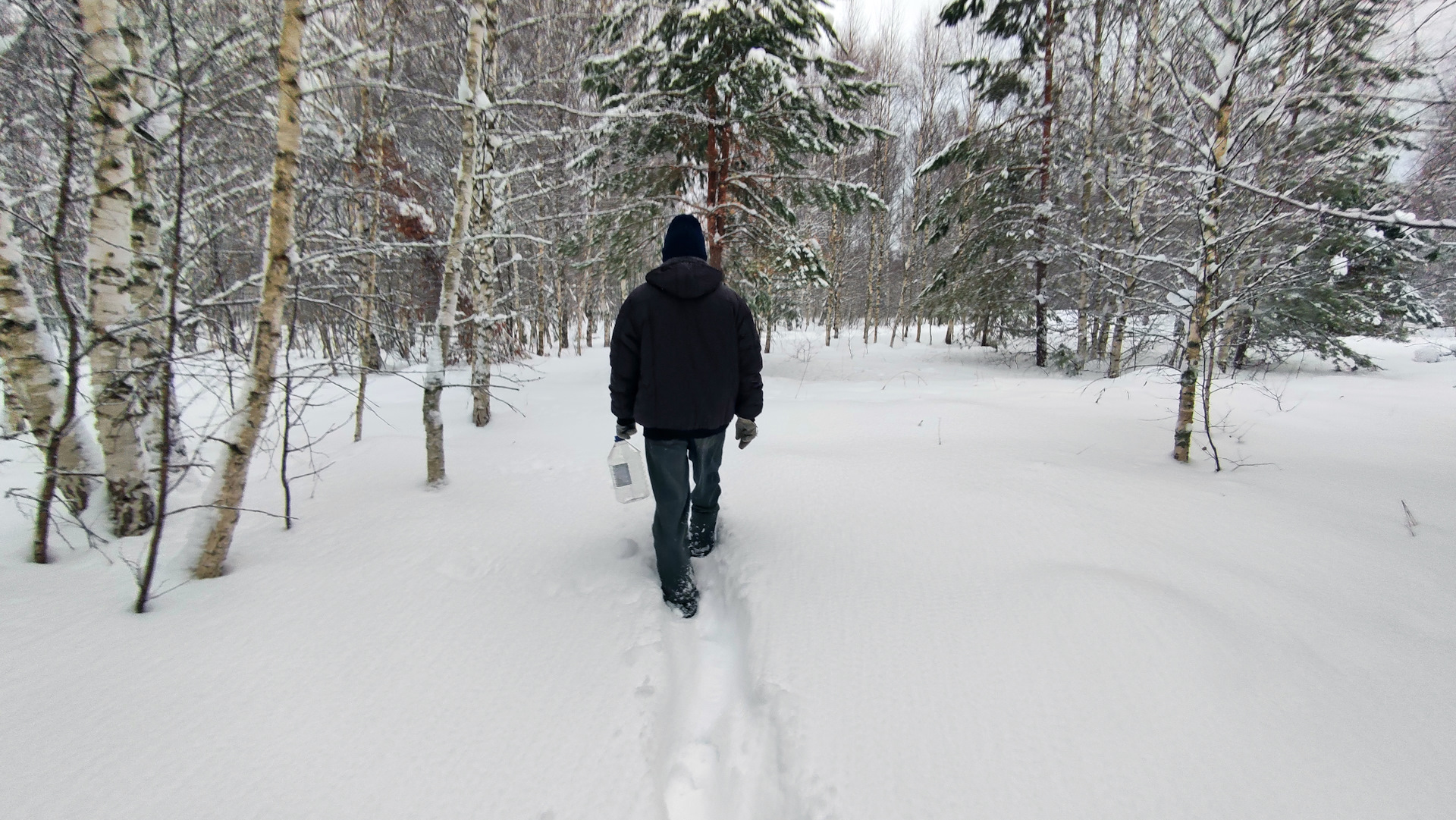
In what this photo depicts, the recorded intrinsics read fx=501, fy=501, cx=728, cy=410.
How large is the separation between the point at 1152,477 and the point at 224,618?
553 centimetres

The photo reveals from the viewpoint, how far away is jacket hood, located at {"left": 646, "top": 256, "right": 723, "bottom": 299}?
93.1 inches

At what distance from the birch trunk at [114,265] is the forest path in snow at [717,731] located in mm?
3138

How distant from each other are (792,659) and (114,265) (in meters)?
4.08

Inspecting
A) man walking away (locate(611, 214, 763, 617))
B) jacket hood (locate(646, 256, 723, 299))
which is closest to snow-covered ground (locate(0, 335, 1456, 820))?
man walking away (locate(611, 214, 763, 617))

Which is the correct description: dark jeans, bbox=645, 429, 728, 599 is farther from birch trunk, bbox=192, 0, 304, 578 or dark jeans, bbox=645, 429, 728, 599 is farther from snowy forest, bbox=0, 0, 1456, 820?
birch trunk, bbox=192, 0, 304, 578

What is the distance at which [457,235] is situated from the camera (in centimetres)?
380

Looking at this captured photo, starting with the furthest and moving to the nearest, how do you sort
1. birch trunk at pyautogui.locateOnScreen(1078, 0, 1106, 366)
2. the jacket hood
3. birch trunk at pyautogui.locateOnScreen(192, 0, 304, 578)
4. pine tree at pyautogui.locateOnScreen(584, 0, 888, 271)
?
birch trunk at pyautogui.locateOnScreen(1078, 0, 1106, 366), pine tree at pyautogui.locateOnScreen(584, 0, 888, 271), the jacket hood, birch trunk at pyautogui.locateOnScreen(192, 0, 304, 578)

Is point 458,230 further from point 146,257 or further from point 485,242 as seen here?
point 485,242

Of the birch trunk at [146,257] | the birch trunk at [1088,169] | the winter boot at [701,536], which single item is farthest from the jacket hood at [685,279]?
the birch trunk at [1088,169]

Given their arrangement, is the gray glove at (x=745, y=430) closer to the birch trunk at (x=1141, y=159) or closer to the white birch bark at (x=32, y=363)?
the birch trunk at (x=1141, y=159)

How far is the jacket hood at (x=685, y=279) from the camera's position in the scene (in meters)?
2.37

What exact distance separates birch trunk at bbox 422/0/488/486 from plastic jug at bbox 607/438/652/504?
2.04m

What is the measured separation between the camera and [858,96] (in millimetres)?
8609

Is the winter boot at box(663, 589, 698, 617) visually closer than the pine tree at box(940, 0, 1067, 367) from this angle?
Yes
